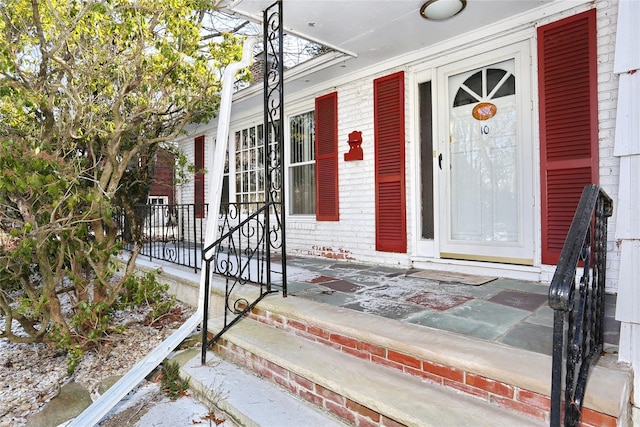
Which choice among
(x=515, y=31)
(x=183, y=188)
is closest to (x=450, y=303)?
(x=515, y=31)

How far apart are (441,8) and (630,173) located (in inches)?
88.0

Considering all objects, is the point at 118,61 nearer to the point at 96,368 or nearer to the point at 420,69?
the point at 96,368

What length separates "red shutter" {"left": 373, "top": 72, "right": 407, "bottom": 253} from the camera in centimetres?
402

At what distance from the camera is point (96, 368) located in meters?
2.87

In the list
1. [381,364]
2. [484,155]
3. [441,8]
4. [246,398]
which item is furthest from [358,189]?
[246,398]

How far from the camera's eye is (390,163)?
4.12 m

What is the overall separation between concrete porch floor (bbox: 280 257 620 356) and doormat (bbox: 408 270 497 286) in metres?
0.07

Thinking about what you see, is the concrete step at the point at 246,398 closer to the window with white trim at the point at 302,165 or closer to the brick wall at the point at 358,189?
the brick wall at the point at 358,189

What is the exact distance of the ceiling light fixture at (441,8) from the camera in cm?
295

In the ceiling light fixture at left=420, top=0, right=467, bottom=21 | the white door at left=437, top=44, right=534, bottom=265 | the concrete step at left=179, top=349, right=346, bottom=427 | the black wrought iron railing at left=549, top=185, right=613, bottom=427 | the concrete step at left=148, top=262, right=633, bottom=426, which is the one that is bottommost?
the concrete step at left=179, top=349, right=346, bottom=427

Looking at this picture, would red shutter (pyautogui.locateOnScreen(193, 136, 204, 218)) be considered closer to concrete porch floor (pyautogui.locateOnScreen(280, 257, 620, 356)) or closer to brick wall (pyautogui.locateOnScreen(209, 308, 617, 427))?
concrete porch floor (pyautogui.locateOnScreen(280, 257, 620, 356))

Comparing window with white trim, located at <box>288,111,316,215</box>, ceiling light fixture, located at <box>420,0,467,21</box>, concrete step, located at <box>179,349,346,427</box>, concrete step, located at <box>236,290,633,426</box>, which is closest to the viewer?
concrete step, located at <box>236,290,633,426</box>

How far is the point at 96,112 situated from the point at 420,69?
320cm

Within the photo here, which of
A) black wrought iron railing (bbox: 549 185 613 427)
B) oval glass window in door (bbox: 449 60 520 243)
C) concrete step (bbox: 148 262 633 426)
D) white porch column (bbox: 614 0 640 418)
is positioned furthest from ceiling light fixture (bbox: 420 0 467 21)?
concrete step (bbox: 148 262 633 426)
